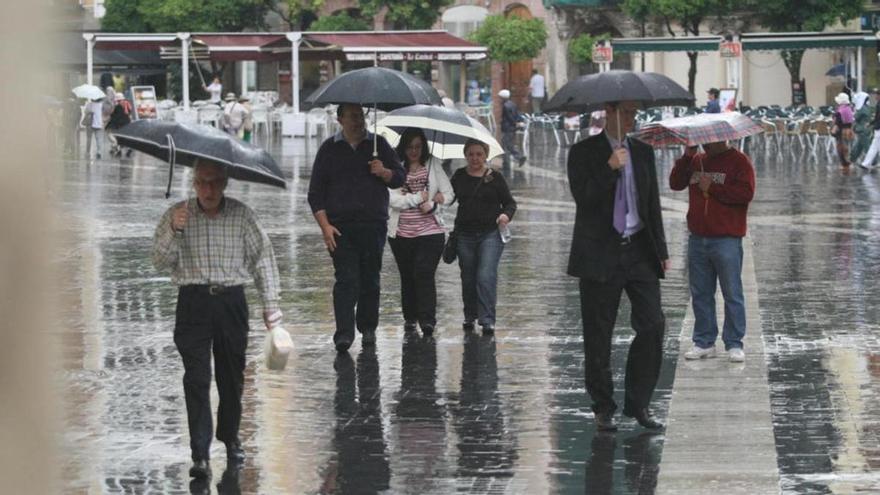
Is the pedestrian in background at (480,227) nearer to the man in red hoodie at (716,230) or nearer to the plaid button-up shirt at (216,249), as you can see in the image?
the man in red hoodie at (716,230)

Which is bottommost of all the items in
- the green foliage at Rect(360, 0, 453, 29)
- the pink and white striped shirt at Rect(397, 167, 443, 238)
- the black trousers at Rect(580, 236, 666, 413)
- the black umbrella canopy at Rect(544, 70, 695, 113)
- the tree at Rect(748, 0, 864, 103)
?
the black trousers at Rect(580, 236, 666, 413)

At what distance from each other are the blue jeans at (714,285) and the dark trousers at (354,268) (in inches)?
78.9

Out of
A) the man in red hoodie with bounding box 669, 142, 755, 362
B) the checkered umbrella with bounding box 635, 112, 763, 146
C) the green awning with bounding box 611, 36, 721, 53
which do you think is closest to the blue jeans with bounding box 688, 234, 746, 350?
the man in red hoodie with bounding box 669, 142, 755, 362

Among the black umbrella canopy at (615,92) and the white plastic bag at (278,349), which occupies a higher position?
the black umbrella canopy at (615,92)

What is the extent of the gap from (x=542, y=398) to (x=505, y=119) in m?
25.9

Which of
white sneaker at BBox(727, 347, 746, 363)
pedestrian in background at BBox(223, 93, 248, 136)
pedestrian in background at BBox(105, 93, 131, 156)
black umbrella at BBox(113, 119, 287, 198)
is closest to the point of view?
black umbrella at BBox(113, 119, 287, 198)

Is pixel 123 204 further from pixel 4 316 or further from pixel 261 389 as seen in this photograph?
pixel 4 316

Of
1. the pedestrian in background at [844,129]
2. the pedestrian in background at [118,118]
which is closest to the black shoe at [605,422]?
the pedestrian in background at [844,129]

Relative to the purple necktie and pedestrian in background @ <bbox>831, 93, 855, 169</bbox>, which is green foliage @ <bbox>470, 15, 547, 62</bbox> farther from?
the purple necktie

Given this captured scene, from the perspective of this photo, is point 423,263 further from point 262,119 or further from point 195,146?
point 262,119

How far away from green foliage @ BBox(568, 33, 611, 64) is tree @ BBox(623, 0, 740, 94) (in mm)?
2187

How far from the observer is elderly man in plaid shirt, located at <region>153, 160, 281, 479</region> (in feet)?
21.7

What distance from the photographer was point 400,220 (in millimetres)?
11156

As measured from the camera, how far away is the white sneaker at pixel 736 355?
9695mm
